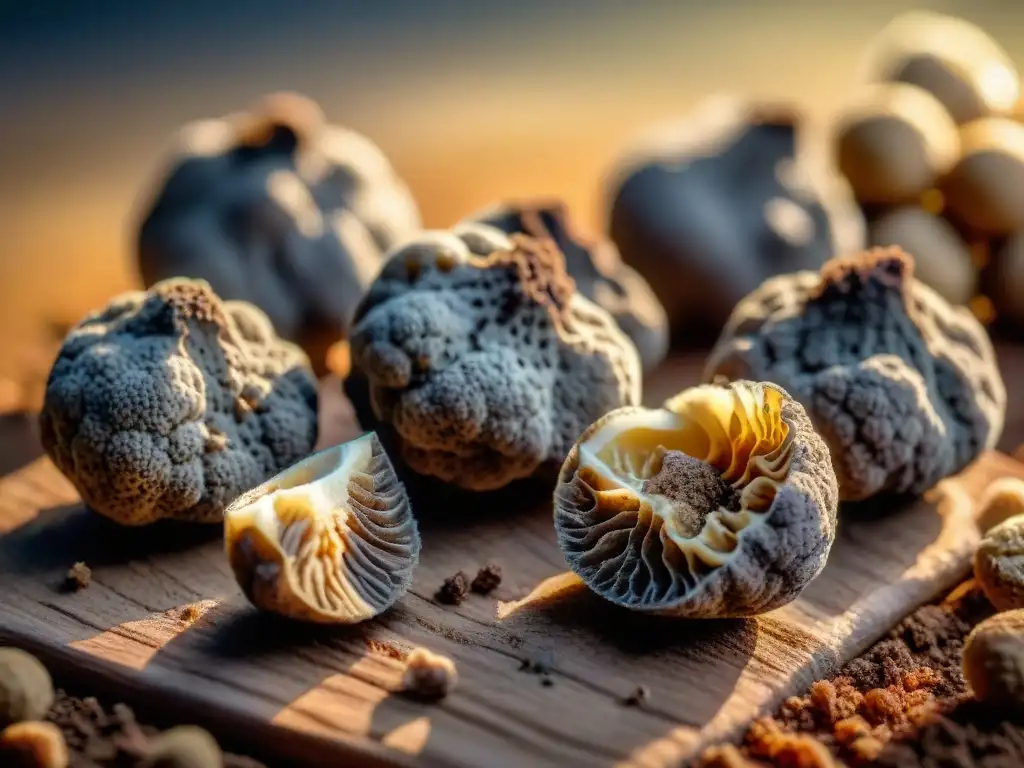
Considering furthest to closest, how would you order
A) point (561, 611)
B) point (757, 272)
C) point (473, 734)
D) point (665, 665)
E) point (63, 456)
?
point (757, 272) → point (63, 456) → point (561, 611) → point (665, 665) → point (473, 734)

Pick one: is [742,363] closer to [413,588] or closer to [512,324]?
[512,324]

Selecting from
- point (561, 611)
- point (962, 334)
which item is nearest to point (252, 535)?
point (561, 611)

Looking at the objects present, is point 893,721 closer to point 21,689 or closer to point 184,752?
point 184,752

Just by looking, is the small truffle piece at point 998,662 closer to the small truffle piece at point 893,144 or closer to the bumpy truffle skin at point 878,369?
the bumpy truffle skin at point 878,369

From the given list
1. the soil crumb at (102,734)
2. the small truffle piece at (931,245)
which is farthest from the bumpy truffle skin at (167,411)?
the small truffle piece at (931,245)

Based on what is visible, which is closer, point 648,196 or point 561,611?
point 561,611

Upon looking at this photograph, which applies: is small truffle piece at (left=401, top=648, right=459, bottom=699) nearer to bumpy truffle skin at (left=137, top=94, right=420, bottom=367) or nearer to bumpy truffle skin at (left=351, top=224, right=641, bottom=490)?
bumpy truffle skin at (left=351, top=224, right=641, bottom=490)

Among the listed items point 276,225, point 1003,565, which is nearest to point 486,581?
point 1003,565
